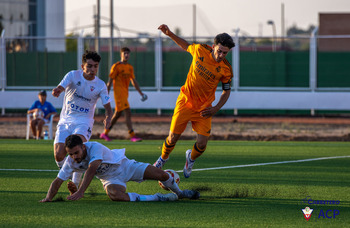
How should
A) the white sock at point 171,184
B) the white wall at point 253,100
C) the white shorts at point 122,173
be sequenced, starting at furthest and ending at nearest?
1. the white wall at point 253,100
2. the white sock at point 171,184
3. the white shorts at point 122,173

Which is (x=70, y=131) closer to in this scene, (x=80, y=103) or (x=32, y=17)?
(x=80, y=103)

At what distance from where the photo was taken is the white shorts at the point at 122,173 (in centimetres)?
798

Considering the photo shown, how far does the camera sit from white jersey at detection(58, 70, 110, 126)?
9281mm

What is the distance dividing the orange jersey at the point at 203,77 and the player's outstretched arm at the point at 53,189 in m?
2.95

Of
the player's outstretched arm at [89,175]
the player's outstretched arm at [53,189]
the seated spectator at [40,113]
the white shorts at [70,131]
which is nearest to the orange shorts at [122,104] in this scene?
the seated spectator at [40,113]

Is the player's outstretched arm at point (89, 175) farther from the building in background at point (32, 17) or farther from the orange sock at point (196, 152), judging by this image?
the building in background at point (32, 17)

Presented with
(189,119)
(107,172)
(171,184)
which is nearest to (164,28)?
(189,119)

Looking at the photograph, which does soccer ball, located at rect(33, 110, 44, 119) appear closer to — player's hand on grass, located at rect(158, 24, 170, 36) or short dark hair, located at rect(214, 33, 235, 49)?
player's hand on grass, located at rect(158, 24, 170, 36)

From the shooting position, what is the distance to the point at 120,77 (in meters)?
16.6

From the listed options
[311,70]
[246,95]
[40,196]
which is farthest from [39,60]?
[40,196]

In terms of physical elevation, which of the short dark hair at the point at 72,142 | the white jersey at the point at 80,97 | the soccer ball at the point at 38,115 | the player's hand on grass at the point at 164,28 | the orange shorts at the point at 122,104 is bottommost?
the soccer ball at the point at 38,115

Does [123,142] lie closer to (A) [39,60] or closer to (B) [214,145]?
(B) [214,145]

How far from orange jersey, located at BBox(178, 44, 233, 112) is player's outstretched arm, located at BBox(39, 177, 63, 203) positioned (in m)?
2.95

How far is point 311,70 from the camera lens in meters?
23.3
